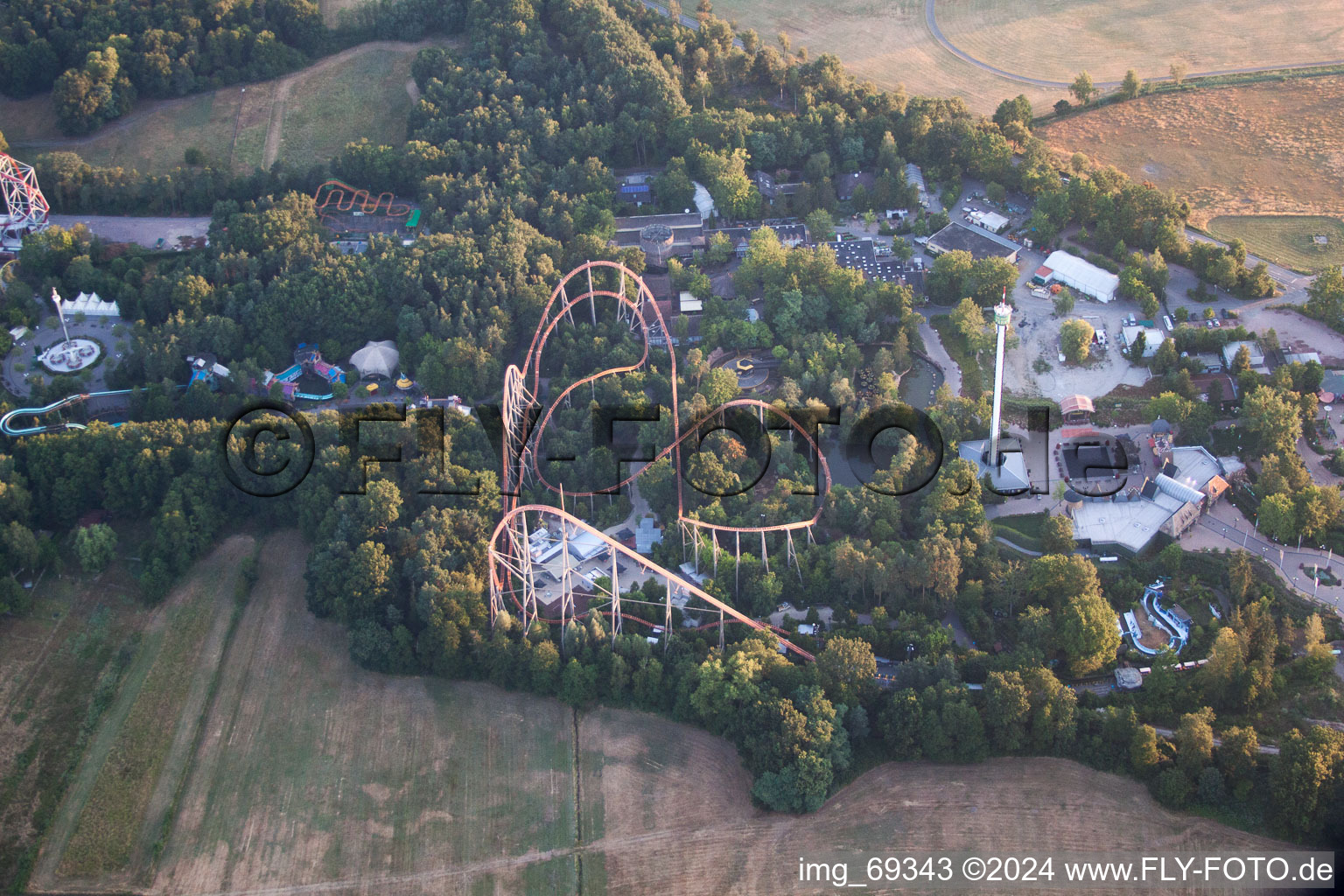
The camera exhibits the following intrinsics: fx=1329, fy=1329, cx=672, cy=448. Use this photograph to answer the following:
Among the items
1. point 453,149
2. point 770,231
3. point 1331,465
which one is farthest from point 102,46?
point 1331,465

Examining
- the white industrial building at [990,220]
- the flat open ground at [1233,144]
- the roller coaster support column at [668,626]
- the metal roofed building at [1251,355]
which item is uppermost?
the flat open ground at [1233,144]

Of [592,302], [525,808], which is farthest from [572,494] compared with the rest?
[525,808]

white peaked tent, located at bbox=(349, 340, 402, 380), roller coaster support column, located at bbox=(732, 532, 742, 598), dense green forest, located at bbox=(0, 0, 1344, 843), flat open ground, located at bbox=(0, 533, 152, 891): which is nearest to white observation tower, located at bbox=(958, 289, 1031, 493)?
dense green forest, located at bbox=(0, 0, 1344, 843)

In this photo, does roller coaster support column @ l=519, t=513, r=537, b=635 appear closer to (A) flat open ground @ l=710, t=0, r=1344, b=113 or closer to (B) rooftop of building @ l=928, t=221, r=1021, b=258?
(B) rooftop of building @ l=928, t=221, r=1021, b=258

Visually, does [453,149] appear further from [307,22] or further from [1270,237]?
[1270,237]

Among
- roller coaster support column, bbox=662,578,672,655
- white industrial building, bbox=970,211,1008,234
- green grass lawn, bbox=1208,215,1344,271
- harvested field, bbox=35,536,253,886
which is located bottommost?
harvested field, bbox=35,536,253,886

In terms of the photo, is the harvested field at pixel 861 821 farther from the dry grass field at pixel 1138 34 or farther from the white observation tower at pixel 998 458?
the dry grass field at pixel 1138 34

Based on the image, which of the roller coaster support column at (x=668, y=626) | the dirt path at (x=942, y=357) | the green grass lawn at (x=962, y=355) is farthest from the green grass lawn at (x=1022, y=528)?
the roller coaster support column at (x=668, y=626)

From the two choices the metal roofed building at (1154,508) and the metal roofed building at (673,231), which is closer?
the metal roofed building at (1154,508)
